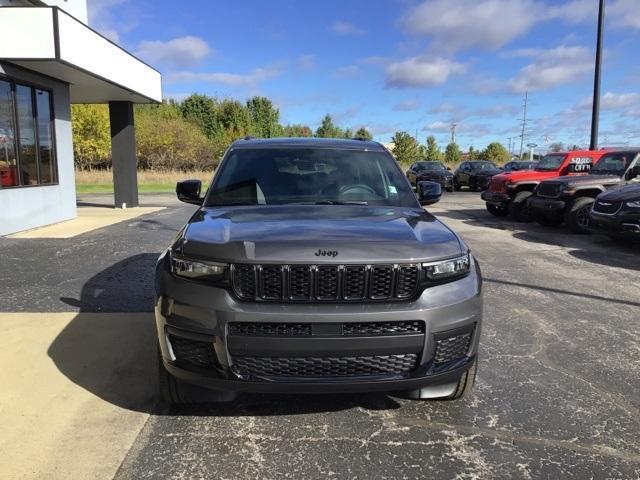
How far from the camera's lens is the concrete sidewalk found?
286cm

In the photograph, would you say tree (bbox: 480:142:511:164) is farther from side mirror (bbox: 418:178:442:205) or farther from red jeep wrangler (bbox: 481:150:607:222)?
side mirror (bbox: 418:178:442:205)

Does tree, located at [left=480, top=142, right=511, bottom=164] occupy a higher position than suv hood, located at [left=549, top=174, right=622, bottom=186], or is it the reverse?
tree, located at [left=480, top=142, right=511, bottom=164]

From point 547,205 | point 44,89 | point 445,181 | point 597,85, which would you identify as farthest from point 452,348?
point 445,181

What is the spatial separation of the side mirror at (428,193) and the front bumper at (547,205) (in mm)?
8473

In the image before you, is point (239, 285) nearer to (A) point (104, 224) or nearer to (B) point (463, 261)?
(B) point (463, 261)

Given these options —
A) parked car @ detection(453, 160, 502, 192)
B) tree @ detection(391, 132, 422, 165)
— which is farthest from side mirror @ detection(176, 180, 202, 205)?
tree @ detection(391, 132, 422, 165)

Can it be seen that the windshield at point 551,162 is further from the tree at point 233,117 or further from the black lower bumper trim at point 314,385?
the tree at point 233,117

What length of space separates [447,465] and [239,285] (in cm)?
141

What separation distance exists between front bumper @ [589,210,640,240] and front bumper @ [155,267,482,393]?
740 cm

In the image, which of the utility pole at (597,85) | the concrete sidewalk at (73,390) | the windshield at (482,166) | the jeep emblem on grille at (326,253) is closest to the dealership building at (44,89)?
the concrete sidewalk at (73,390)

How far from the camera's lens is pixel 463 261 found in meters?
3.01

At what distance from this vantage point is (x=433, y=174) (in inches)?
1075

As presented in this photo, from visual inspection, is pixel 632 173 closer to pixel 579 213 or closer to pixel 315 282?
pixel 579 213

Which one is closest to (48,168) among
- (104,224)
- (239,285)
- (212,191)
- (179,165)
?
(104,224)
